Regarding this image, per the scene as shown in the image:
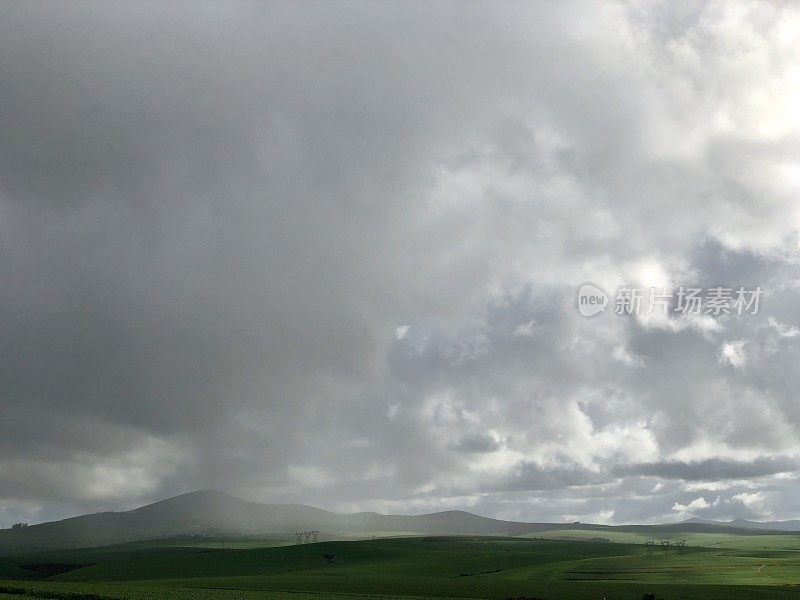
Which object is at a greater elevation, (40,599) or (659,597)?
(40,599)

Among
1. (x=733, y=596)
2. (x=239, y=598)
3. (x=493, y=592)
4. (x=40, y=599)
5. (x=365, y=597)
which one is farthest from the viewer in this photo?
(x=493, y=592)

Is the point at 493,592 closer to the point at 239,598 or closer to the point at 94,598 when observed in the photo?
the point at 239,598

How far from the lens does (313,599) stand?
138 m

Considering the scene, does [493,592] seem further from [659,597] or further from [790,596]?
[790,596]

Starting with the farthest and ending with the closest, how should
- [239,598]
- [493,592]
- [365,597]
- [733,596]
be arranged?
[493,592] → [733,596] → [365,597] → [239,598]

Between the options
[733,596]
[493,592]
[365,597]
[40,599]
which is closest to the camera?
[40,599]

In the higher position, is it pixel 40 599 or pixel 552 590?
pixel 40 599

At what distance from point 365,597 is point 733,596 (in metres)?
88.1

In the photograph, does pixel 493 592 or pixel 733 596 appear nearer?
pixel 733 596

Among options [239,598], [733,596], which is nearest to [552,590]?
[733,596]

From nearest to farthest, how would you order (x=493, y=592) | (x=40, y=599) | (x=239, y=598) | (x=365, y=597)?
1. (x=40, y=599)
2. (x=239, y=598)
3. (x=365, y=597)
4. (x=493, y=592)

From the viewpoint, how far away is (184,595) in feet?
460

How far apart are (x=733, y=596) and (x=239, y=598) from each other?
115 meters

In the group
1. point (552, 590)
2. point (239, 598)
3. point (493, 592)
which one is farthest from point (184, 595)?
point (552, 590)
